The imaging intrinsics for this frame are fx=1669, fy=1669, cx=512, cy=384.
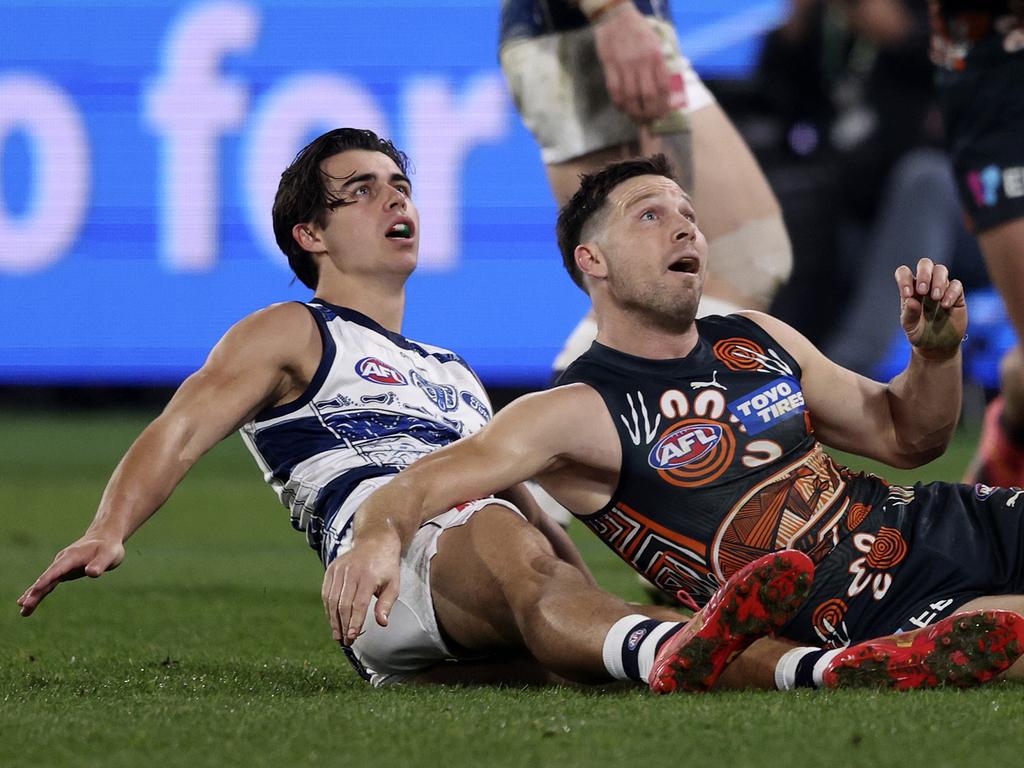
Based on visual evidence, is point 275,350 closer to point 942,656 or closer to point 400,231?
point 400,231

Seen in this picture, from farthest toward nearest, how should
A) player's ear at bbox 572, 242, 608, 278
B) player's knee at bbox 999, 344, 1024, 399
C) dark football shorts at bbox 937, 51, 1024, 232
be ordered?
player's knee at bbox 999, 344, 1024, 399
dark football shorts at bbox 937, 51, 1024, 232
player's ear at bbox 572, 242, 608, 278

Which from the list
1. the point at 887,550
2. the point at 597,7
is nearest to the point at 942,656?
the point at 887,550

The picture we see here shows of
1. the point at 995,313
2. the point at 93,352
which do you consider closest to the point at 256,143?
the point at 93,352

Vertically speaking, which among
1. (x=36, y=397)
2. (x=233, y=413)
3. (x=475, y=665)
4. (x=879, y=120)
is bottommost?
(x=36, y=397)

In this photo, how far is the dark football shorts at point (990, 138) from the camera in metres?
4.21

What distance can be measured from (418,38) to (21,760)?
8.64 metres

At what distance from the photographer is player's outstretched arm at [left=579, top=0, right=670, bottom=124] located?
4215 mm

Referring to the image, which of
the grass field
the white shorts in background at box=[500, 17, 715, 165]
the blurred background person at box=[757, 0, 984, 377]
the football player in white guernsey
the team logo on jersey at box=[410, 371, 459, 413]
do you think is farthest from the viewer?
the blurred background person at box=[757, 0, 984, 377]

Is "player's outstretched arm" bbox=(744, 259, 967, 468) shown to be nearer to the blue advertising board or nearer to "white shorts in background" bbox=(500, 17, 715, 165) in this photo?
"white shorts in background" bbox=(500, 17, 715, 165)

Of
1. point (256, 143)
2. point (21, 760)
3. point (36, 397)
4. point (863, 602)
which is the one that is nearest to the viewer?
point (21, 760)

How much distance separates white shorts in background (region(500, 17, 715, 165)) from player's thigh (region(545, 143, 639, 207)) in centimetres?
2

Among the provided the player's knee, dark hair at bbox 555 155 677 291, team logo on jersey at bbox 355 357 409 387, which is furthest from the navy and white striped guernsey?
the player's knee

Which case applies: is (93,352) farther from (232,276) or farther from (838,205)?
(838,205)

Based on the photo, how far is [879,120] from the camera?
34.6ft
